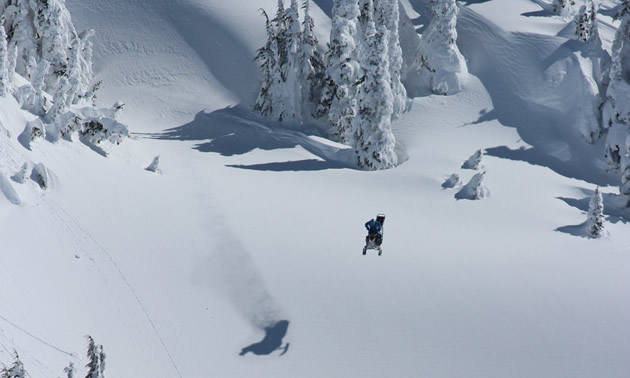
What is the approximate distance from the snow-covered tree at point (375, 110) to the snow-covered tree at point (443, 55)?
11719 millimetres

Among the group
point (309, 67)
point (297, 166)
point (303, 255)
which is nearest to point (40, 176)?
point (303, 255)

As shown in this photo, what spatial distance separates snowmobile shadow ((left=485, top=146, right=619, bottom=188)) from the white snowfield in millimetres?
195

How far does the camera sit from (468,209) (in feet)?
129

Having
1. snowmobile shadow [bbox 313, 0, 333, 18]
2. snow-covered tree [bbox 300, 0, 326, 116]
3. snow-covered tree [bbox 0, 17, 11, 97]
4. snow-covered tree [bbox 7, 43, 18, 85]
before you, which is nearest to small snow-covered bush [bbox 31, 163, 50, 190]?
snow-covered tree [bbox 0, 17, 11, 97]

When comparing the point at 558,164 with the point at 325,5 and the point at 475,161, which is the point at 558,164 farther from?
the point at 325,5

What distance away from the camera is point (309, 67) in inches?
2106

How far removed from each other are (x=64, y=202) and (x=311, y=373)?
42.6 ft

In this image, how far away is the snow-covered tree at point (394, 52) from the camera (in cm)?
5072

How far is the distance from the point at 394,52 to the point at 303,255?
23.8 m

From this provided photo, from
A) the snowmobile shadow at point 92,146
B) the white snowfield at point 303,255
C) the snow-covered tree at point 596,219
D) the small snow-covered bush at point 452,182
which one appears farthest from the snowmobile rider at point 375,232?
the snow-covered tree at point 596,219

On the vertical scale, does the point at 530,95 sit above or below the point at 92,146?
below

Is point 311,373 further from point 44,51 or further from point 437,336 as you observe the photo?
point 44,51

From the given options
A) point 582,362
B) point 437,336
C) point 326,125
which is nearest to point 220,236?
point 437,336

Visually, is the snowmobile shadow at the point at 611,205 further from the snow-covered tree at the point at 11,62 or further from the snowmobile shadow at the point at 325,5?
the snow-covered tree at the point at 11,62
